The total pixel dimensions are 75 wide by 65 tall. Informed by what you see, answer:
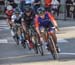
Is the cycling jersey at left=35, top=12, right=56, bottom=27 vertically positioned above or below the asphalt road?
above

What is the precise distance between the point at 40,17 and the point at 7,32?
9495 millimetres

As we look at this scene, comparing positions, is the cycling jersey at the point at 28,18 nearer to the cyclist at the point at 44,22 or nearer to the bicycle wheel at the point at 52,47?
the cyclist at the point at 44,22

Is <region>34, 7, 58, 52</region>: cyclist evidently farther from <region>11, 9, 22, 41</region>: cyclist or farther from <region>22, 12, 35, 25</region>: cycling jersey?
<region>11, 9, 22, 41</region>: cyclist

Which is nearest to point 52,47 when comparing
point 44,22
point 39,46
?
point 44,22

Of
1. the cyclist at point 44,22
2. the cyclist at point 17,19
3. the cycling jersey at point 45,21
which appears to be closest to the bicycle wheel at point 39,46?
the cyclist at point 44,22

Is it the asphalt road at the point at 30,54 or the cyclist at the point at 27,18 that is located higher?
the cyclist at the point at 27,18

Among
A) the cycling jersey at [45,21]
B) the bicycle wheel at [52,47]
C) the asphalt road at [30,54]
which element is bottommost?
the asphalt road at [30,54]

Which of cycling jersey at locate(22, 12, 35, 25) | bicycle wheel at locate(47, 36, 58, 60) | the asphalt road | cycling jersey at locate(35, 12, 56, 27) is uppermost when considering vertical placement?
cycling jersey at locate(35, 12, 56, 27)

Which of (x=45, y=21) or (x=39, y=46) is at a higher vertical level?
(x=45, y=21)

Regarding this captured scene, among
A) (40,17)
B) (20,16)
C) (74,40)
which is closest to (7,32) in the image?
(74,40)

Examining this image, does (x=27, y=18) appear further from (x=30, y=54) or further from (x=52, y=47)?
(x=52, y=47)

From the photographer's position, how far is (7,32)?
23344 mm

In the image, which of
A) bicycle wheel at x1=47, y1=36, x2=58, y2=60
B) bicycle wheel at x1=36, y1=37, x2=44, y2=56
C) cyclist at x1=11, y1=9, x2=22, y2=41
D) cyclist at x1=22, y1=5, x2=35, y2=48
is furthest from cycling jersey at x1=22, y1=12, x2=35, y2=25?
bicycle wheel at x1=47, y1=36, x2=58, y2=60

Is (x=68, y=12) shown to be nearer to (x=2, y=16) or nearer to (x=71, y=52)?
(x=2, y=16)
